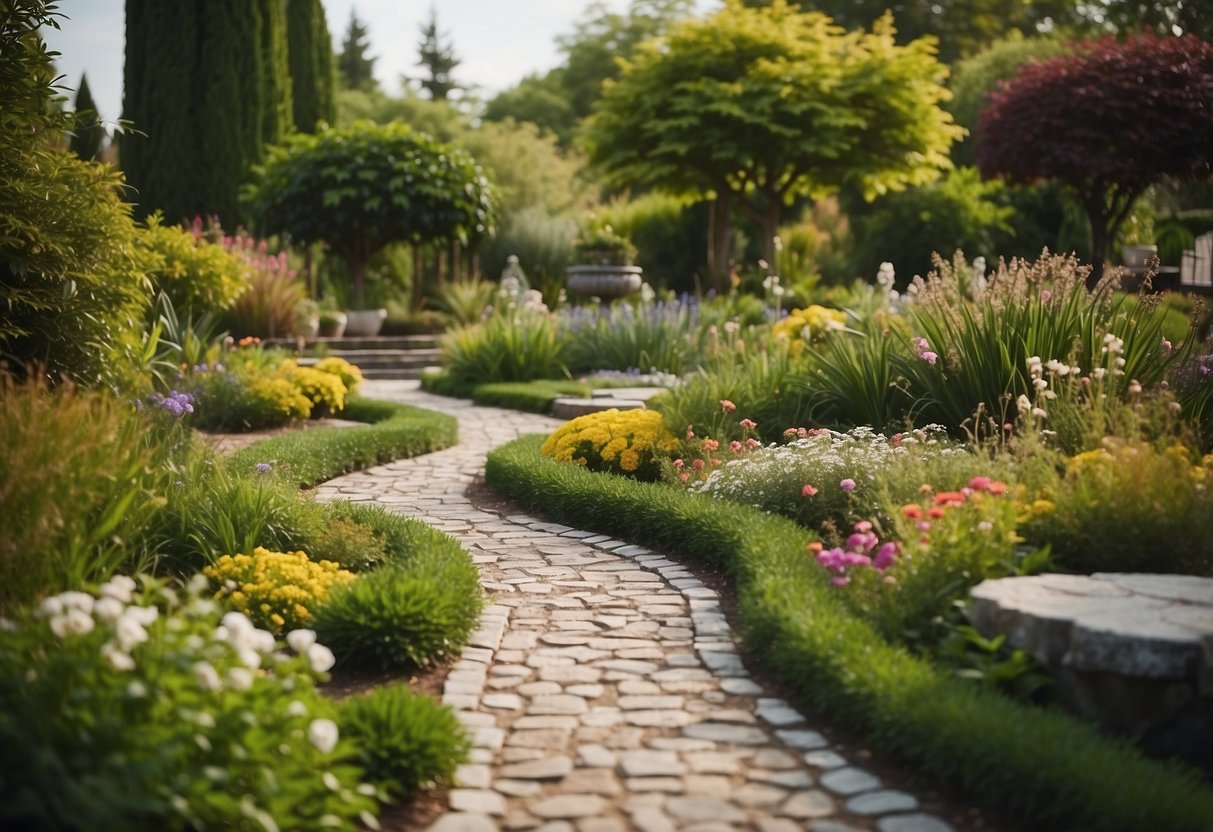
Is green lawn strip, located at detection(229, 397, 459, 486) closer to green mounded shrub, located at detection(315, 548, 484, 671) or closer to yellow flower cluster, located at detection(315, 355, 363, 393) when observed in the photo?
yellow flower cluster, located at detection(315, 355, 363, 393)

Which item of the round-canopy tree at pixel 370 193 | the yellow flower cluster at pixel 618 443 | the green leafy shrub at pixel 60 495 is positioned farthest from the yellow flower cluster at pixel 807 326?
the round-canopy tree at pixel 370 193

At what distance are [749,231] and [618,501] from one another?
1962cm

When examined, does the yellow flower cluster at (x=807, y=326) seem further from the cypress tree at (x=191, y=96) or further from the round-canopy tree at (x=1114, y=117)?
the cypress tree at (x=191, y=96)

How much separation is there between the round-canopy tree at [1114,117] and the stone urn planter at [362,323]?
9.85 meters

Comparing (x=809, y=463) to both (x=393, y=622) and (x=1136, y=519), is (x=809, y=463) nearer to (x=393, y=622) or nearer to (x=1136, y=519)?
(x=1136, y=519)

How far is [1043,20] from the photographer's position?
38.3 meters

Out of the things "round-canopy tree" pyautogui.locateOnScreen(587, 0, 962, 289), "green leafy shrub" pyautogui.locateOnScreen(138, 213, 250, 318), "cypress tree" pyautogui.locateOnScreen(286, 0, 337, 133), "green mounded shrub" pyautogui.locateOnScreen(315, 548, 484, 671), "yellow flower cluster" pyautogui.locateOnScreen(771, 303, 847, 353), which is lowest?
"green mounded shrub" pyautogui.locateOnScreen(315, 548, 484, 671)

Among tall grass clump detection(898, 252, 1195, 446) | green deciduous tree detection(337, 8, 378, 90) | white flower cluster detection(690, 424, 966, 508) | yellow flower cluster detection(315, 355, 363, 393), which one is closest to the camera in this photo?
white flower cluster detection(690, 424, 966, 508)

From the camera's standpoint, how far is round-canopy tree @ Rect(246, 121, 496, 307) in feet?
60.7

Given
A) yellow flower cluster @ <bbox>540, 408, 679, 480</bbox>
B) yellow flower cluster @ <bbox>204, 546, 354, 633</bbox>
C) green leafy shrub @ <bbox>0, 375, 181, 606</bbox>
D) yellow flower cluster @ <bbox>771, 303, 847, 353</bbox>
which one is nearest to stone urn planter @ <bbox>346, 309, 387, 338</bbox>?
yellow flower cluster @ <bbox>771, 303, 847, 353</bbox>

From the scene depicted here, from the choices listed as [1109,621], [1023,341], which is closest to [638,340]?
[1023,341]

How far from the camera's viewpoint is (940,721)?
11.2 ft

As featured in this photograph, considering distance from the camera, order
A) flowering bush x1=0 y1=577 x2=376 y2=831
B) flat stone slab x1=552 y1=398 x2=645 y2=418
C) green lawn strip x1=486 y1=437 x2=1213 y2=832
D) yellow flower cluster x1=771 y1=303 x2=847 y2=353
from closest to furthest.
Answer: flowering bush x1=0 y1=577 x2=376 y2=831 → green lawn strip x1=486 y1=437 x2=1213 y2=832 → yellow flower cluster x1=771 y1=303 x2=847 y2=353 → flat stone slab x1=552 y1=398 x2=645 y2=418

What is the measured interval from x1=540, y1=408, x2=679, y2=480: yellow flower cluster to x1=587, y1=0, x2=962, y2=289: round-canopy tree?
11169mm
